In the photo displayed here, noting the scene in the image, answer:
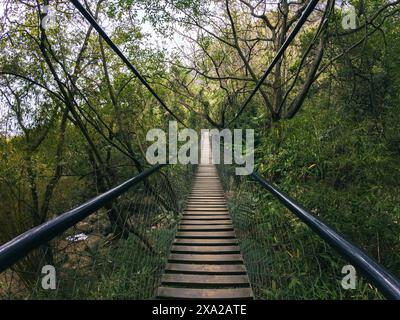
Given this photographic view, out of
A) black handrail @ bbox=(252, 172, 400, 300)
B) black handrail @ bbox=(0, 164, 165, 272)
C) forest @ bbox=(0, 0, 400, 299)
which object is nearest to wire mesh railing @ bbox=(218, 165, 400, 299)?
forest @ bbox=(0, 0, 400, 299)

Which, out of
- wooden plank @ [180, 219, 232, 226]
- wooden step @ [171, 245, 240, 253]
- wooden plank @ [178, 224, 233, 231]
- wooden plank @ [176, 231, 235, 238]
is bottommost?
wooden step @ [171, 245, 240, 253]

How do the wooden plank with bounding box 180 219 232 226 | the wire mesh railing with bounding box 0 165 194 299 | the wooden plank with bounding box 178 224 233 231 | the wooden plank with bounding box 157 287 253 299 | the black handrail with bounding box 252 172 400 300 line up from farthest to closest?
the wooden plank with bounding box 180 219 232 226, the wooden plank with bounding box 178 224 233 231, the wooden plank with bounding box 157 287 253 299, the wire mesh railing with bounding box 0 165 194 299, the black handrail with bounding box 252 172 400 300

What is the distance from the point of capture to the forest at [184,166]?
72.8 inches

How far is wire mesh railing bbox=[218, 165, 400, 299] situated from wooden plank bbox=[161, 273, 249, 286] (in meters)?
0.09

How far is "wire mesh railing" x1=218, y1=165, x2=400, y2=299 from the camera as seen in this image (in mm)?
1650

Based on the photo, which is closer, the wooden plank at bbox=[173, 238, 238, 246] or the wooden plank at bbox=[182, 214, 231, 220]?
the wooden plank at bbox=[173, 238, 238, 246]

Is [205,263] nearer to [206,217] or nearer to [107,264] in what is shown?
[107,264]

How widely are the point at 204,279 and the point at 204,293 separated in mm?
201

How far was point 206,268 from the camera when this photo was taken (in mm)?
1993

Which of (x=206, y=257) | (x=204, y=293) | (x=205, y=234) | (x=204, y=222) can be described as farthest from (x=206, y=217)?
(x=204, y=293)

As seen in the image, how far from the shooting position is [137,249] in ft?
6.85

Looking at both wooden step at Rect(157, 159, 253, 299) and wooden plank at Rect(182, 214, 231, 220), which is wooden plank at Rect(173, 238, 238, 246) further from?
wooden plank at Rect(182, 214, 231, 220)

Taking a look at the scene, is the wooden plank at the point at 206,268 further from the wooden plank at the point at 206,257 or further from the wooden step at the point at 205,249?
the wooden step at the point at 205,249

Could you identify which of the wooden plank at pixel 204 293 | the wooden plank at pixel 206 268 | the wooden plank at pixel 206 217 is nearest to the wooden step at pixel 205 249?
the wooden plank at pixel 206 268
